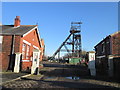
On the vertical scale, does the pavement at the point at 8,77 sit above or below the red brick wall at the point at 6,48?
below

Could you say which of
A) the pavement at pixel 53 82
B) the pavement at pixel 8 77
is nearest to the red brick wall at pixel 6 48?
the pavement at pixel 8 77

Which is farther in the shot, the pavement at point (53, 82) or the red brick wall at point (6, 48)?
the red brick wall at point (6, 48)

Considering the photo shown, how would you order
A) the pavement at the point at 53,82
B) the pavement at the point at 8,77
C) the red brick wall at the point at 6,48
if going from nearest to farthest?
the pavement at the point at 53,82, the pavement at the point at 8,77, the red brick wall at the point at 6,48

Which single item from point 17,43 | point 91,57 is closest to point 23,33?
point 17,43

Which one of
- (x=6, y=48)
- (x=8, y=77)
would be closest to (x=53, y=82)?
(x=8, y=77)

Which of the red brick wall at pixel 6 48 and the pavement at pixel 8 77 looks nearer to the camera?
the pavement at pixel 8 77

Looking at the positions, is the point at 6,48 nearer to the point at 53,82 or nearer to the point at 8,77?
the point at 8,77

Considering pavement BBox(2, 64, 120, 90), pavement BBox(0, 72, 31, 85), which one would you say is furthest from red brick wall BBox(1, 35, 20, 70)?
pavement BBox(2, 64, 120, 90)

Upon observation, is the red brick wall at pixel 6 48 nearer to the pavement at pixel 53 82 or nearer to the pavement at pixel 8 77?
the pavement at pixel 8 77

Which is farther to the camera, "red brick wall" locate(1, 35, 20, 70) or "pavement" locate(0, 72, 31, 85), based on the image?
"red brick wall" locate(1, 35, 20, 70)

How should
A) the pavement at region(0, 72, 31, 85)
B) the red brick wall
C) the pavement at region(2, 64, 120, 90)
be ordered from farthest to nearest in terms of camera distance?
the red brick wall, the pavement at region(0, 72, 31, 85), the pavement at region(2, 64, 120, 90)

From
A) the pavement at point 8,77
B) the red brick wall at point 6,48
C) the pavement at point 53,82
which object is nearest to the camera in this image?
the pavement at point 53,82

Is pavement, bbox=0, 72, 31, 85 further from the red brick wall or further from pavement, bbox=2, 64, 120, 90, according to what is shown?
the red brick wall

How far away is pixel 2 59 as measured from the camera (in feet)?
50.8
